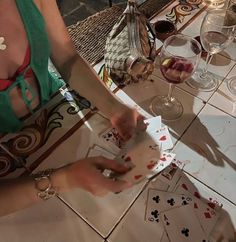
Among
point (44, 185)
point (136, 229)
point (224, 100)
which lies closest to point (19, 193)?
point (44, 185)

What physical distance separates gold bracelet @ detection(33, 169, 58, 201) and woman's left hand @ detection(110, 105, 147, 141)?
0.75 feet

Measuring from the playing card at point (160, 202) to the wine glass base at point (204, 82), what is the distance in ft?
1.33

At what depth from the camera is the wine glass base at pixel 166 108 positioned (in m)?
0.95

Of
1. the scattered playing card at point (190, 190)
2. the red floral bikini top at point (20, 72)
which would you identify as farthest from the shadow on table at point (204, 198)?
Answer: the red floral bikini top at point (20, 72)

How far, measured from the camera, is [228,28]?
94 cm

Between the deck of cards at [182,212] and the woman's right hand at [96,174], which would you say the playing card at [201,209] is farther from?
the woman's right hand at [96,174]

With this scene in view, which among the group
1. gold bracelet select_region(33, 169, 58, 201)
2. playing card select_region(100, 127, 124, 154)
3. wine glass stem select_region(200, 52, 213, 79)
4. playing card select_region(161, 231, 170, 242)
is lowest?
playing card select_region(161, 231, 170, 242)

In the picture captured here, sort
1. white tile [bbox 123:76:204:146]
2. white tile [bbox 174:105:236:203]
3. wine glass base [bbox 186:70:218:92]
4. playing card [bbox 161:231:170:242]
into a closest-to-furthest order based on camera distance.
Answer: playing card [bbox 161:231:170:242], white tile [bbox 174:105:236:203], white tile [bbox 123:76:204:146], wine glass base [bbox 186:70:218:92]

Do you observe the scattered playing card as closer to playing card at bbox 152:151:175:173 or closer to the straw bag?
playing card at bbox 152:151:175:173

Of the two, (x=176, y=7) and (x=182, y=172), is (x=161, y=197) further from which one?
(x=176, y=7)

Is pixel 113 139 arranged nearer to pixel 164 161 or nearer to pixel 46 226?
pixel 164 161

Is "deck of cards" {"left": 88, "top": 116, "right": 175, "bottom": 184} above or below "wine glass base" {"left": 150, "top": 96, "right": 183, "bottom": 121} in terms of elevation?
above

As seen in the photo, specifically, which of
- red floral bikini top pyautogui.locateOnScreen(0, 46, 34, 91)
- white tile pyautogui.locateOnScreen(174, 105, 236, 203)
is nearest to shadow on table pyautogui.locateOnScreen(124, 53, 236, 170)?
white tile pyautogui.locateOnScreen(174, 105, 236, 203)

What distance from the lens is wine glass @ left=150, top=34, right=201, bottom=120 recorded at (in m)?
0.90
